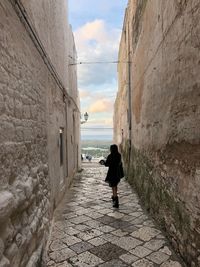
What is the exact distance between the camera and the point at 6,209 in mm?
2219

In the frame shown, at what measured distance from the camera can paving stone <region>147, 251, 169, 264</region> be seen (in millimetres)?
3484

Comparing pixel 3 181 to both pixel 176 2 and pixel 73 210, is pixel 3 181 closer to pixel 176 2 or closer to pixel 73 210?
pixel 176 2

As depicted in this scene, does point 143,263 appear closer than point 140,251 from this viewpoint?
Yes

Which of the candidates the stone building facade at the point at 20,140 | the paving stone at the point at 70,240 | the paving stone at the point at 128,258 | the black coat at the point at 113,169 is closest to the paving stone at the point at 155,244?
the paving stone at the point at 128,258

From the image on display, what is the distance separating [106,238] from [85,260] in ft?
2.63

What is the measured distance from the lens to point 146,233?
176 inches

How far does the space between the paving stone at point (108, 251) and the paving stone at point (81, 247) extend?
10cm

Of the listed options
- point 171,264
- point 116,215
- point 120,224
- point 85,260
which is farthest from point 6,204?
point 116,215

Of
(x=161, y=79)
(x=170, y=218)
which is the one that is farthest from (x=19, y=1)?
(x=170, y=218)

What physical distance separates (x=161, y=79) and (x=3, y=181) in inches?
128

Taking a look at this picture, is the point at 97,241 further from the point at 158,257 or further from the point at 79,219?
the point at 79,219

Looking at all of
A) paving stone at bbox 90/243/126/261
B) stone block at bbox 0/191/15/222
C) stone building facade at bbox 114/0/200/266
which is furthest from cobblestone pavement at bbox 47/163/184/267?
stone block at bbox 0/191/15/222

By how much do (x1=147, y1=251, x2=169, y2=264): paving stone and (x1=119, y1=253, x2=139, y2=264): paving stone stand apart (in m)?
0.19

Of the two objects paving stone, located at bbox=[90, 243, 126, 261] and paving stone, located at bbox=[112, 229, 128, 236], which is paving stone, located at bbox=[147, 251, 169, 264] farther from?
paving stone, located at bbox=[112, 229, 128, 236]
